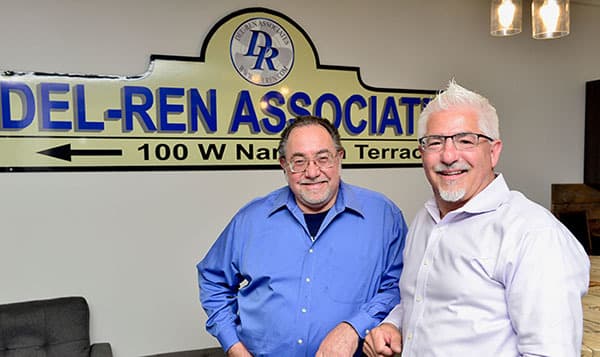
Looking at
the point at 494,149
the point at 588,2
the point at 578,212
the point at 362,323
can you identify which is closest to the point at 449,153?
the point at 494,149

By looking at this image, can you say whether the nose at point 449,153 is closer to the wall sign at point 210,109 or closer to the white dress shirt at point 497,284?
the white dress shirt at point 497,284

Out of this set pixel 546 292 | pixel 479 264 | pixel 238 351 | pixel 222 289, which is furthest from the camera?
Result: pixel 222 289

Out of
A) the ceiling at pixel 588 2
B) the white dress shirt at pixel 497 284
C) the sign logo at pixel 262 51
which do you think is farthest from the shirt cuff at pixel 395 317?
the ceiling at pixel 588 2

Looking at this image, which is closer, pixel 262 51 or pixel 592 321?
pixel 592 321

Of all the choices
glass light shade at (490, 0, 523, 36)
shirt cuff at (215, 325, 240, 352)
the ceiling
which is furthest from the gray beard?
the ceiling

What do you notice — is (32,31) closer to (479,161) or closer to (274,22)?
(274,22)

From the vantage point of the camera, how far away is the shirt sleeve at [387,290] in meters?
1.50

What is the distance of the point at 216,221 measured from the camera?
289cm

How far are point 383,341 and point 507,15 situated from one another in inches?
64.7

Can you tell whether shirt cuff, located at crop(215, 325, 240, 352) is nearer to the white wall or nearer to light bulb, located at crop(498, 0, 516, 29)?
the white wall

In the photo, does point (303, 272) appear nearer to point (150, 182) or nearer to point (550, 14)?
point (150, 182)

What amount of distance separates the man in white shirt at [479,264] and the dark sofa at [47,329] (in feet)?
5.68

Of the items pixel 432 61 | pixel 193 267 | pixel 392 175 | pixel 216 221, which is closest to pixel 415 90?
pixel 432 61

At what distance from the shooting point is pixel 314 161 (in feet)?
5.17
